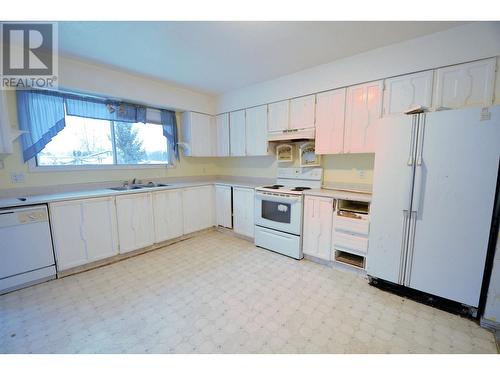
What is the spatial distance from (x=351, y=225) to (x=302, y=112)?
1671 mm

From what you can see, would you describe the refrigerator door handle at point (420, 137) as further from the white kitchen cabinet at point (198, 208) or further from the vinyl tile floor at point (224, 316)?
the white kitchen cabinet at point (198, 208)

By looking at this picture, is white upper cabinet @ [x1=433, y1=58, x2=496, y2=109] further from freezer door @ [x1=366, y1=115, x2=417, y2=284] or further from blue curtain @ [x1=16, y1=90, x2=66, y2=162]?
blue curtain @ [x1=16, y1=90, x2=66, y2=162]

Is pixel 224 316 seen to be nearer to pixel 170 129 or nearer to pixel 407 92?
pixel 407 92

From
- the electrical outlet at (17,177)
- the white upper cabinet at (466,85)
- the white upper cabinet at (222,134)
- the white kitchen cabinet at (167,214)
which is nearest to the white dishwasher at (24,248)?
the electrical outlet at (17,177)

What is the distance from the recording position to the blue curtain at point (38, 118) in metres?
2.45

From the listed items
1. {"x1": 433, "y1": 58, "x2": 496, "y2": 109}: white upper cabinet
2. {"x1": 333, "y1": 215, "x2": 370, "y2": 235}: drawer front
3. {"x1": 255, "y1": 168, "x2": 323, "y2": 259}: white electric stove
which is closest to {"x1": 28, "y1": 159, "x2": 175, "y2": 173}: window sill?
{"x1": 255, "y1": 168, "x2": 323, "y2": 259}: white electric stove

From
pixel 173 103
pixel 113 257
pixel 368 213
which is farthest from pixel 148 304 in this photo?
pixel 173 103

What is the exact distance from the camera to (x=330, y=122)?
2.76 meters

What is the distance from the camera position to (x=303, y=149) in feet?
10.6

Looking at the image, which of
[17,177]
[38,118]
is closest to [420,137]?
[38,118]

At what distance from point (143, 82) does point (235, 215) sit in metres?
2.53

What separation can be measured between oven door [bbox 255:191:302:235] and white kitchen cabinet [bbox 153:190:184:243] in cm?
131

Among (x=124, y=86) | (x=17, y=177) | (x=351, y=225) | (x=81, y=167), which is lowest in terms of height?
(x=351, y=225)

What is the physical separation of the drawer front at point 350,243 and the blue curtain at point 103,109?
3393 millimetres
